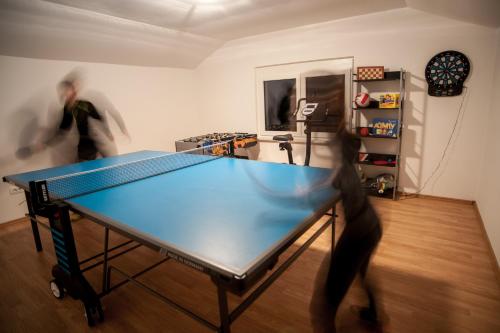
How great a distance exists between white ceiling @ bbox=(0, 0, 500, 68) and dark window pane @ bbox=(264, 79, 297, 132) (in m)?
0.87

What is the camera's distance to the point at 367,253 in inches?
54.6

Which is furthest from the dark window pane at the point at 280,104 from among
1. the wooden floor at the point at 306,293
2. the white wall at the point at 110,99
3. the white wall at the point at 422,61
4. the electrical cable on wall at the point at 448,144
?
the wooden floor at the point at 306,293

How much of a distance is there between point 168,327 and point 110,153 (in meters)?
3.40

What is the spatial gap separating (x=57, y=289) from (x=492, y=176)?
392cm

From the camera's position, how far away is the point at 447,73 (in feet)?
10.8

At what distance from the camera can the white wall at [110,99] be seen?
3.54m

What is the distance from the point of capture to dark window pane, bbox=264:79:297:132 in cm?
475

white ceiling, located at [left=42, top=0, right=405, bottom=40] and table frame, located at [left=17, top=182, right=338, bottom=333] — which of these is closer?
table frame, located at [left=17, top=182, right=338, bottom=333]

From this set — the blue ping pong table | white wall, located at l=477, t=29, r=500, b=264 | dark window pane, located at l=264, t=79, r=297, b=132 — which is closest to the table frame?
the blue ping pong table

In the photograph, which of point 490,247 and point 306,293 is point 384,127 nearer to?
point 490,247

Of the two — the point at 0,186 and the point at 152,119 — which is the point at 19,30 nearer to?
the point at 0,186

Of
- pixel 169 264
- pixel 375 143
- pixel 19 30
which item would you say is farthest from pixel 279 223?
pixel 19 30

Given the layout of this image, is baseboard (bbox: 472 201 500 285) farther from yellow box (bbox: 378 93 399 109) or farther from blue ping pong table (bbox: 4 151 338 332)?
yellow box (bbox: 378 93 399 109)

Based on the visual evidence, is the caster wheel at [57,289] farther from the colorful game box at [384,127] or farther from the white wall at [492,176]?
the colorful game box at [384,127]
